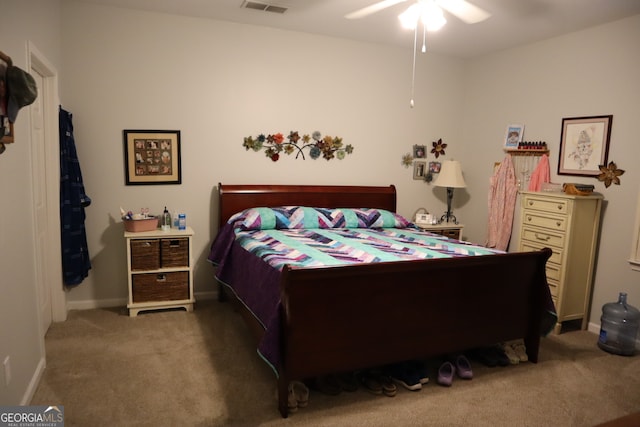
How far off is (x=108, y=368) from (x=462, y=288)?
86.8 inches

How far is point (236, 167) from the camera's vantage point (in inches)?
161

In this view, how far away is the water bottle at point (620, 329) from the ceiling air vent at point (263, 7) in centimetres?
339

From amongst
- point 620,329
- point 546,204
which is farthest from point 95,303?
point 620,329

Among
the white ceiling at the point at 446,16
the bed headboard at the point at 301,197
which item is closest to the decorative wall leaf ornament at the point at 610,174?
the white ceiling at the point at 446,16

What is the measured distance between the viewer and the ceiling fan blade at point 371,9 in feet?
10.8

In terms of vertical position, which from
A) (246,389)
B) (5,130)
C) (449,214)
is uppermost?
(5,130)

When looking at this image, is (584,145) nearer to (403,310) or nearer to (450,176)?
(450,176)

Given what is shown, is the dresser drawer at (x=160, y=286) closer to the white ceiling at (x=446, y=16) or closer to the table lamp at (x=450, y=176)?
the white ceiling at (x=446, y=16)

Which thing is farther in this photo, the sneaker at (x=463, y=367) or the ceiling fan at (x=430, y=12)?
the ceiling fan at (x=430, y=12)

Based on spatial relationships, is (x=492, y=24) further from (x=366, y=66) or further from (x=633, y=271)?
(x=633, y=271)

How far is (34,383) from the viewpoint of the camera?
2.38m

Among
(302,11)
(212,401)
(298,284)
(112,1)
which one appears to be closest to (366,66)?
(302,11)

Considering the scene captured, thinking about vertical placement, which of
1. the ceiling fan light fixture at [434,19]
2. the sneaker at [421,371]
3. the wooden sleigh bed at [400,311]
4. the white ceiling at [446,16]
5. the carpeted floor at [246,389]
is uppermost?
the white ceiling at [446,16]

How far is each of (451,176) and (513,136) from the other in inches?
27.7
